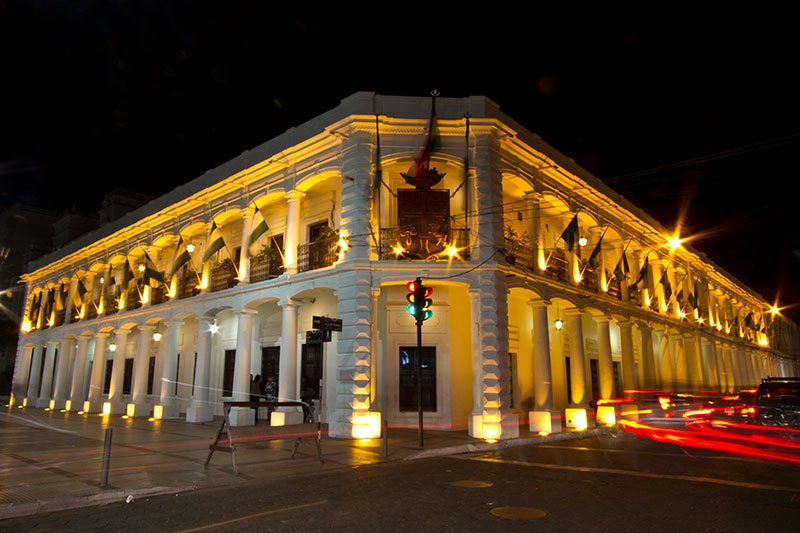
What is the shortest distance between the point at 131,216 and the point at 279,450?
2057 centimetres

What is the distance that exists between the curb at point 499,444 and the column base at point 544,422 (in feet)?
1.24

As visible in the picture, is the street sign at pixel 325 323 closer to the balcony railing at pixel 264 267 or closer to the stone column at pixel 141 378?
the balcony railing at pixel 264 267

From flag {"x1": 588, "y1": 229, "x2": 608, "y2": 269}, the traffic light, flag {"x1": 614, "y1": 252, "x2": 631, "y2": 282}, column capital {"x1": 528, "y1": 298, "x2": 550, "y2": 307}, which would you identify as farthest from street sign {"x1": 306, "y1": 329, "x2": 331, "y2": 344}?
flag {"x1": 614, "y1": 252, "x2": 631, "y2": 282}

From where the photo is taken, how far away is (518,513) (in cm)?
611

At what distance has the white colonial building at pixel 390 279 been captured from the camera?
599 inches

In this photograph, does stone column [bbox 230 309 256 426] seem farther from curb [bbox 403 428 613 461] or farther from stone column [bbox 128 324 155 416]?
curb [bbox 403 428 613 461]

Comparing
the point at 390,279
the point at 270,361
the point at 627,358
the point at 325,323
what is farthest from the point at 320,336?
the point at 627,358

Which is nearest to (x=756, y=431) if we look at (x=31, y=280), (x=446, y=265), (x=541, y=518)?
(x=446, y=265)

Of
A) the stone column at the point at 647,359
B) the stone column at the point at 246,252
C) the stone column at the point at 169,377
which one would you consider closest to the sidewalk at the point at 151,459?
the stone column at the point at 169,377

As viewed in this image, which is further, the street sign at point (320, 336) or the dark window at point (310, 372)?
the dark window at point (310, 372)

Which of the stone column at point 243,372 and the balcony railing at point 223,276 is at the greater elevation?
the balcony railing at point 223,276

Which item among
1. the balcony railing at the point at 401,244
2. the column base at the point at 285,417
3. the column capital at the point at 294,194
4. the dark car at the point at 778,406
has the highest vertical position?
the column capital at the point at 294,194

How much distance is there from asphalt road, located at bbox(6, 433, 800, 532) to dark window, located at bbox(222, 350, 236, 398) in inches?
555

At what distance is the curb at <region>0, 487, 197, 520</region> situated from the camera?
248 inches
